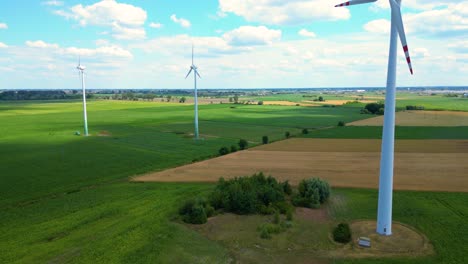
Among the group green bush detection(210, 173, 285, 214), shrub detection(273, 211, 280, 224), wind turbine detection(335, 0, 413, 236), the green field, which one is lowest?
the green field

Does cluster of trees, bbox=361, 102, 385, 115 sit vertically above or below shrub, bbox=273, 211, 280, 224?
above

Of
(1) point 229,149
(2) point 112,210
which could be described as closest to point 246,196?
(2) point 112,210

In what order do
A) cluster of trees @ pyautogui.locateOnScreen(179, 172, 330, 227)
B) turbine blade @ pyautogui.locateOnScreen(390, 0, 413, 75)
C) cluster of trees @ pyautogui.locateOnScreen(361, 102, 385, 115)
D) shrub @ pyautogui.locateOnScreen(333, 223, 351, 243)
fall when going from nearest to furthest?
1. turbine blade @ pyautogui.locateOnScreen(390, 0, 413, 75)
2. shrub @ pyautogui.locateOnScreen(333, 223, 351, 243)
3. cluster of trees @ pyautogui.locateOnScreen(179, 172, 330, 227)
4. cluster of trees @ pyautogui.locateOnScreen(361, 102, 385, 115)

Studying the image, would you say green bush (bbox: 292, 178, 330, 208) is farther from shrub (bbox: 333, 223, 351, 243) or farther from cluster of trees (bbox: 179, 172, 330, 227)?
shrub (bbox: 333, 223, 351, 243)

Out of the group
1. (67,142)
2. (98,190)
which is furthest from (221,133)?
(98,190)

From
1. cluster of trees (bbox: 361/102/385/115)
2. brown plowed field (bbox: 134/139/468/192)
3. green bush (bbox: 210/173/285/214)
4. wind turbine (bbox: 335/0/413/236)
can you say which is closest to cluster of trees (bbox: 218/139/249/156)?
brown plowed field (bbox: 134/139/468/192)

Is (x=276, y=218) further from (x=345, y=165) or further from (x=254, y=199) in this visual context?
(x=345, y=165)
